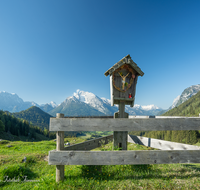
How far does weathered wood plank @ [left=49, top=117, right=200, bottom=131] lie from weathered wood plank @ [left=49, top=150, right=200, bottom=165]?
2.62ft

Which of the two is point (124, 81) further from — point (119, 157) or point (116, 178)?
point (116, 178)

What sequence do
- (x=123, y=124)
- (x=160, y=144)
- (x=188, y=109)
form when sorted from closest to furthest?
(x=123, y=124) < (x=160, y=144) < (x=188, y=109)

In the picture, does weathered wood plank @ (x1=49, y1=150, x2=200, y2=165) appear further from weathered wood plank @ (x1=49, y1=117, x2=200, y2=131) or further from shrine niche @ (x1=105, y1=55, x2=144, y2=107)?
shrine niche @ (x1=105, y1=55, x2=144, y2=107)

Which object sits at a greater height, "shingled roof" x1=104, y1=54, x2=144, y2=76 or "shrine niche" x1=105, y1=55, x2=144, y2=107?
"shingled roof" x1=104, y1=54, x2=144, y2=76

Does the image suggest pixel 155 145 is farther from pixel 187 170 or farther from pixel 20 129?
pixel 20 129

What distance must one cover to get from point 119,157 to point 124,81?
3924 mm

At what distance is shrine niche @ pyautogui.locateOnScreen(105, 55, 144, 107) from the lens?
6.03 meters

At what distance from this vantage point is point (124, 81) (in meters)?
6.09

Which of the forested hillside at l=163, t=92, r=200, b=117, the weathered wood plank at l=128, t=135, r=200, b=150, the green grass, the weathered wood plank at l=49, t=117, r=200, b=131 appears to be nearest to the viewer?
the green grass

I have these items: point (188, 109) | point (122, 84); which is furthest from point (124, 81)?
point (188, 109)

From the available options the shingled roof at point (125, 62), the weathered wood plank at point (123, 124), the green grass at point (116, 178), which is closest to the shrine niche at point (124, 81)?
the shingled roof at point (125, 62)

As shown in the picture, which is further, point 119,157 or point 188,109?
point 188,109

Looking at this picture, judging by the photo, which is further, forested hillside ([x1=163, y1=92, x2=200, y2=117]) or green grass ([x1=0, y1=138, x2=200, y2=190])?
forested hillside ([x1=163, y1=92, x2=200, y2=117])

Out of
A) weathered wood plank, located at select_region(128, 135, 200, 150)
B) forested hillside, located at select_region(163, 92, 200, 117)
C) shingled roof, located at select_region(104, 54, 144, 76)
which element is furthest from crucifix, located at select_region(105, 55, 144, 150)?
forested hillside, located at select_region(163, 92, 200, 117)
